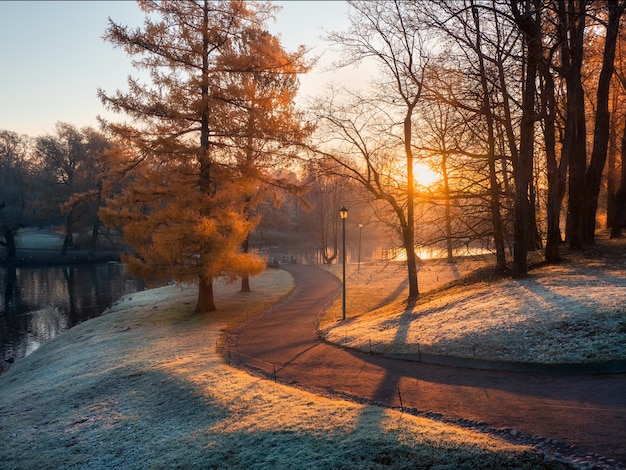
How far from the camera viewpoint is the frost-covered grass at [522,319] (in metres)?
8.55

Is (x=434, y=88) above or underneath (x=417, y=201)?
above

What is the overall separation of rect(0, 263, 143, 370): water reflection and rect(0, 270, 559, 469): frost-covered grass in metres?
7.43

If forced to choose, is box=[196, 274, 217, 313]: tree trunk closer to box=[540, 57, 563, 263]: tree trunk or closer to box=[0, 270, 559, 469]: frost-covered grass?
box=[0, 270, 559, 469]: frost-covered grass

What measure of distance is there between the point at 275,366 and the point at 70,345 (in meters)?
10.1

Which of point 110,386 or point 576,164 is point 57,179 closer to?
point 110,386

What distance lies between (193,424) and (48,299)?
90.3ft

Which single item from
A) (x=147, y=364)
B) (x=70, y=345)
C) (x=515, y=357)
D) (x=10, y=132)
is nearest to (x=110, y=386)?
(x=147, y=364)

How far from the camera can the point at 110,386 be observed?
34.3 feet

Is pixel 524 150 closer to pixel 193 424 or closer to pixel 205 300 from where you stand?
pixel 193 424

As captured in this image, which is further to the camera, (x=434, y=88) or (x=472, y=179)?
(x=472, y=179)

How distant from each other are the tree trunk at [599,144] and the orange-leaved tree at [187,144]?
11579 millimetres

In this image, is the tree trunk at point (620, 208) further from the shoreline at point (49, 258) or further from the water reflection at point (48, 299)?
the shoreline at point (49, 258)

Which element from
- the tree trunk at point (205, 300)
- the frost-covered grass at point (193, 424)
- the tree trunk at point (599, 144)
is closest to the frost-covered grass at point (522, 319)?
the tree trunk at point (599, 144)

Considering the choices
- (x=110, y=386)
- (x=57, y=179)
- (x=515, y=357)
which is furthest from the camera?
(x=57, y=179)
